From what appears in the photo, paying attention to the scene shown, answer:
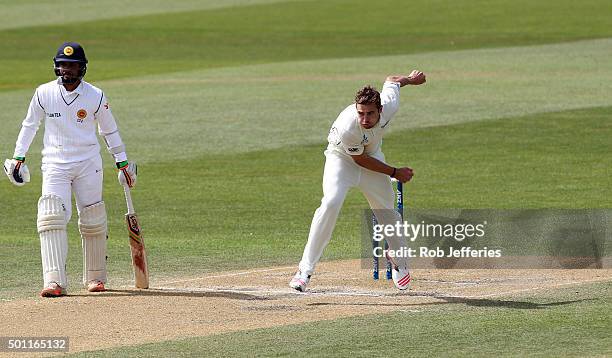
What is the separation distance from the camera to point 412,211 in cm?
1711

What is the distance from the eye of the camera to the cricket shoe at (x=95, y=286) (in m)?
12.2

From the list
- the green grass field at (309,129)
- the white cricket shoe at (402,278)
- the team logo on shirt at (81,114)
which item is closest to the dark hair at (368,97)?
the white cricket shoe at (402,278)

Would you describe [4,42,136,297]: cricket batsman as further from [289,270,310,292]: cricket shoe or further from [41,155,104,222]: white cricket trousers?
[289,270,310,292]: cricket shoe

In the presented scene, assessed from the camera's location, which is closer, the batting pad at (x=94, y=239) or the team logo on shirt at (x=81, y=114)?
the team logo on shirt at (x=81, y=114)

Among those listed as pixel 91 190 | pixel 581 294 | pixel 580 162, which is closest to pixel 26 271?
pixel 91 190

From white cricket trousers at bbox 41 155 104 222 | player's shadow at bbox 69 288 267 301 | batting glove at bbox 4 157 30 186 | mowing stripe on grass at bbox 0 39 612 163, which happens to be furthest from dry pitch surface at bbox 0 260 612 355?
mowing stripe on grass at bbox 0 39 612 163

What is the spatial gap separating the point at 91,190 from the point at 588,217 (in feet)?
23.1

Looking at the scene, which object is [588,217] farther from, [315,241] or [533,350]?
[533,350]

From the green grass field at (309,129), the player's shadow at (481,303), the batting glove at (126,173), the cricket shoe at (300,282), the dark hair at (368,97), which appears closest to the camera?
the player's shadow at (481,303)

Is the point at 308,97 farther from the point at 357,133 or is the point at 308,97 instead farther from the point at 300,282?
the point at 357,133

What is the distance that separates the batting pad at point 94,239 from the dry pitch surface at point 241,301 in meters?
0.21

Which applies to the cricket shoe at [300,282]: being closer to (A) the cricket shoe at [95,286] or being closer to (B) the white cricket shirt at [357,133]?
(B) the white cricket shirt at [357,133]

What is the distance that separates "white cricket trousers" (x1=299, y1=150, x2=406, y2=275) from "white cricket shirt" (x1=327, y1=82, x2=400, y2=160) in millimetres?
122

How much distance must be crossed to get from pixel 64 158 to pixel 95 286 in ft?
3.95
